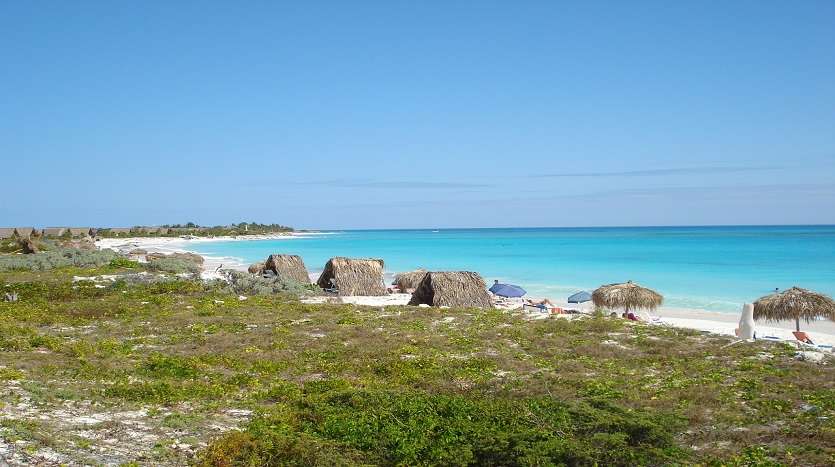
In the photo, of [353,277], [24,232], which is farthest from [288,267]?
[24,232]

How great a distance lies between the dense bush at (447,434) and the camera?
6.36m

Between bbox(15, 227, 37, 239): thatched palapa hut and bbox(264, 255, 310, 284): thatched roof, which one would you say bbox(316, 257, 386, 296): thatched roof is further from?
bbox(15, 227, 37, 239): thatched palapa hut

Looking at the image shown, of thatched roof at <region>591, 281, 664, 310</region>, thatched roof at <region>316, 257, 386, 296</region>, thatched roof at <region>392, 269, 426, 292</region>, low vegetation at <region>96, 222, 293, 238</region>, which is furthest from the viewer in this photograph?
low vegetation at <region>96, 222, 293, 238</region>

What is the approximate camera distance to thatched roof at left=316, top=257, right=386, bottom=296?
25047mm

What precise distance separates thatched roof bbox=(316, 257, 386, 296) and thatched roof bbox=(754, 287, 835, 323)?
13.7 metres

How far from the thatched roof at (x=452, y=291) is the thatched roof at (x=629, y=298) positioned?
3.75 m

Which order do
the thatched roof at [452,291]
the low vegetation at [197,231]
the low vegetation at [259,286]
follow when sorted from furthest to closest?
the low vegetation at [197,231], the low vegetation at [259,286], the thatched roof at [452,291]

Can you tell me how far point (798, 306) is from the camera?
1742 centimetres

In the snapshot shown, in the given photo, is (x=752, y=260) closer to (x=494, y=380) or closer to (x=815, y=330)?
(x=815, y=330)

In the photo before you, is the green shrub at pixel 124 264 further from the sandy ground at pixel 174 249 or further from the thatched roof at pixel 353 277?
the thatched roof at pixel 353 277

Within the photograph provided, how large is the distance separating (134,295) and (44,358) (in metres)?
8.25

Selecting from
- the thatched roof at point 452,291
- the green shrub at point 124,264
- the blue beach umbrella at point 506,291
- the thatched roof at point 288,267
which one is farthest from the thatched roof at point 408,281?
the green shrub at point 124,264

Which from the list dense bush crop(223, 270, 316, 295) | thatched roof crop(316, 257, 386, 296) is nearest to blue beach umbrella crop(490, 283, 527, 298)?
thatched roof crop(316, 257, 386, 296)

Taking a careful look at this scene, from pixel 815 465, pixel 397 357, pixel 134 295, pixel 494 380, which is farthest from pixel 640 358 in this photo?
pixel 134 295
